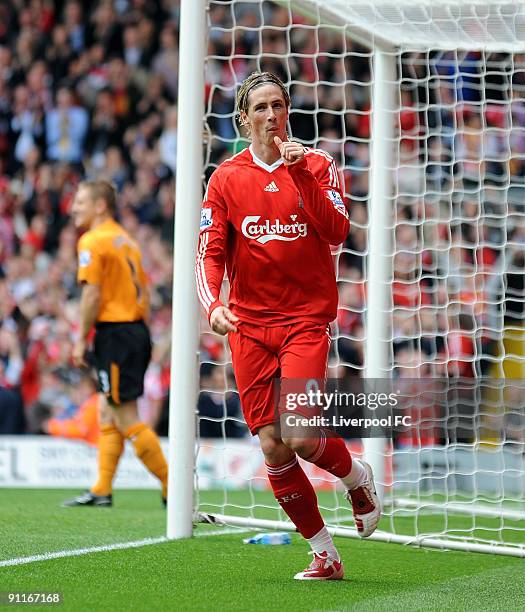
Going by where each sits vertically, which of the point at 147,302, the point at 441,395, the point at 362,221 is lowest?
the point at 441,395

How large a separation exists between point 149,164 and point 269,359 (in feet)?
32.0

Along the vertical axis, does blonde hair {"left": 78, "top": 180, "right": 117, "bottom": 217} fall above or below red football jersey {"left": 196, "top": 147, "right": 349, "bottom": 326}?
above

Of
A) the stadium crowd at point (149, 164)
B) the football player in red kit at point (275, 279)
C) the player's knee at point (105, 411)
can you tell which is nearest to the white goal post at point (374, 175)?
the football player in red kit at point (275, 279)

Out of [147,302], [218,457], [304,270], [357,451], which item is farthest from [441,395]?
[304,270]

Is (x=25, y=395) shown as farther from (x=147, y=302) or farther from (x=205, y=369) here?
(x=147, y=302)

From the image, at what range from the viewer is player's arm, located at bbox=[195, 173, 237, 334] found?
4824 millimetres

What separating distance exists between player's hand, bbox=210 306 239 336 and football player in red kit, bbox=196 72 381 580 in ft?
0.53

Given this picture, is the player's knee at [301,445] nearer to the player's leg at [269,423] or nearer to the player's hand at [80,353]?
the player's leg at [269,423]

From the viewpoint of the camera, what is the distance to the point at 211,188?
16.6ft

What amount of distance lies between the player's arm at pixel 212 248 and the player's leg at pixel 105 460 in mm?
3274

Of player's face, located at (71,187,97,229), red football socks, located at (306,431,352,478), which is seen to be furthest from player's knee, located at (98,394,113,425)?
red football socks, located at (306,431,352,478)

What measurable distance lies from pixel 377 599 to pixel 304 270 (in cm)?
137

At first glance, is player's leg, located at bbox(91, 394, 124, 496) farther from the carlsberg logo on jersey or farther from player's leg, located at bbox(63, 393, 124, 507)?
the carlsberg logo on jersey

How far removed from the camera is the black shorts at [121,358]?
7840 mm
